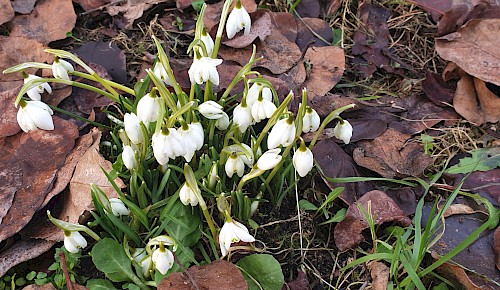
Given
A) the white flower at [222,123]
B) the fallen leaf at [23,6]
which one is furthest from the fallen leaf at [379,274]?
the fallen leaf at [23,6]

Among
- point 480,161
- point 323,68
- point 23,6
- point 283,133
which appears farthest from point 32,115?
point 480,161

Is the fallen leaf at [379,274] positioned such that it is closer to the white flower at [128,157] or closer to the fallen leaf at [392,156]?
the fallen leaf at [392,156]

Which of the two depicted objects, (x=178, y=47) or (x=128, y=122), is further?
(x=178, y=47)

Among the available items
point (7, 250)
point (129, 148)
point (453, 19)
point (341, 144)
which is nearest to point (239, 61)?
point (341, 144)

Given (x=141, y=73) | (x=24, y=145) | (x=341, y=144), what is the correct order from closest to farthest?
1. (x=24, y=145)
2. (x=341, y=144)
3. (x=141, y=73)

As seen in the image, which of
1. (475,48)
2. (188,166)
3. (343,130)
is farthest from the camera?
(475,48)

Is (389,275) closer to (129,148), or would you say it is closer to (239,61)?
(129,148)

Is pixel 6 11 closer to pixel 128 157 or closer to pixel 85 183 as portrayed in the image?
pixel 85 183
